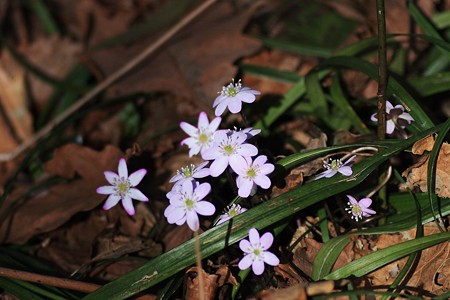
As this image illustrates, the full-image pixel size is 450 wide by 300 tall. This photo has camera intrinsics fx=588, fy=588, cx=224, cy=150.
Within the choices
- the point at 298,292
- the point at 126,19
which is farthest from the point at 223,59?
the point at 298,292

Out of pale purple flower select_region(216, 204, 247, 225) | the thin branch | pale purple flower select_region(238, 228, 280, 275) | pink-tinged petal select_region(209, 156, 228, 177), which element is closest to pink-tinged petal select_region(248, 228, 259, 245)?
pale purple flower select_region(238, 228, 280, 275)

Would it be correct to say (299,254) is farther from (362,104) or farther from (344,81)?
(344,81)

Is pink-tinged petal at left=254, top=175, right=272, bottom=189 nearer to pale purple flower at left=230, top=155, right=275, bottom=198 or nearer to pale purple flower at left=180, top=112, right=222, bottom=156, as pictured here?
pale purple flower at left=230, top=155, right=275, bottom=198

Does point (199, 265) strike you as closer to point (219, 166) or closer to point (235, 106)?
point (219, 166)

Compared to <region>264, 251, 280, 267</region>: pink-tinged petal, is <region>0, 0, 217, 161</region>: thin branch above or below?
above

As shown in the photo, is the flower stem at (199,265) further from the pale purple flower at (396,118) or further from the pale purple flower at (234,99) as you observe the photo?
the pale purple flower at (396,118)

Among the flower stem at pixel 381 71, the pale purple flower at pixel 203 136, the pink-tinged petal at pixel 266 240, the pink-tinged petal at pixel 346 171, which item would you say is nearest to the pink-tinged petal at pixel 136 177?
the pale purple flower at pixel 203 136

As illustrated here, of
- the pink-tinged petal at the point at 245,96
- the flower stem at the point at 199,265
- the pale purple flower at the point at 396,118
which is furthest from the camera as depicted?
the pale purple flower at the point at 396,118
